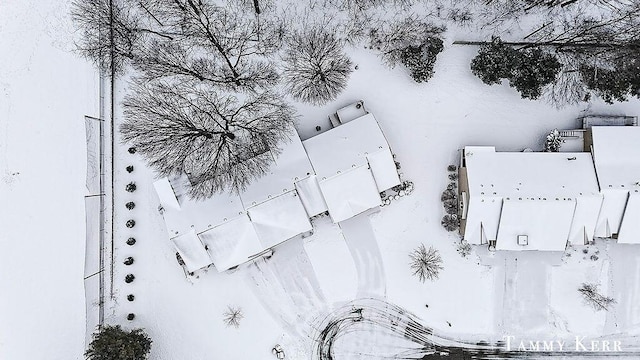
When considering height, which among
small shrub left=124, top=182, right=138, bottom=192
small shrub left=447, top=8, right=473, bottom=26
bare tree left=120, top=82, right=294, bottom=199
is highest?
small shrub left=447, top=8, right=473, bottom=26

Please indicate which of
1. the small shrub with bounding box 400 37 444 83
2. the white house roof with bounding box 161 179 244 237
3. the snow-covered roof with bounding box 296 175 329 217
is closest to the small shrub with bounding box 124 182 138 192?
the white house roof with bounding box 161 179 244 237

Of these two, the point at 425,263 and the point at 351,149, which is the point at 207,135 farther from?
the point at 425,263

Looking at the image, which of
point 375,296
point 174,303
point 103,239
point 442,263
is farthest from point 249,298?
point 442,263

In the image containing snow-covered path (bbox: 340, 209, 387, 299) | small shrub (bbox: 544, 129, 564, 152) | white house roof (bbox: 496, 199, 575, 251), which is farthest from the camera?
snow-covered path (bbox: 340, 209, 387, 299)

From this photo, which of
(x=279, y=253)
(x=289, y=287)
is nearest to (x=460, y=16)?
(x=279, y=253)

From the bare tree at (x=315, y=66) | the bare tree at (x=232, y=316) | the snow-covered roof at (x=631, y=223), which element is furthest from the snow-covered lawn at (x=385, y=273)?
the snow-covered roof at (x=631, y=223)

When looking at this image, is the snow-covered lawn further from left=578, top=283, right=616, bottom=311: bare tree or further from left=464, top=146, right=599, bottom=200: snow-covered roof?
left=464, top=146, right=599, bottom=200: snow-covered roof
